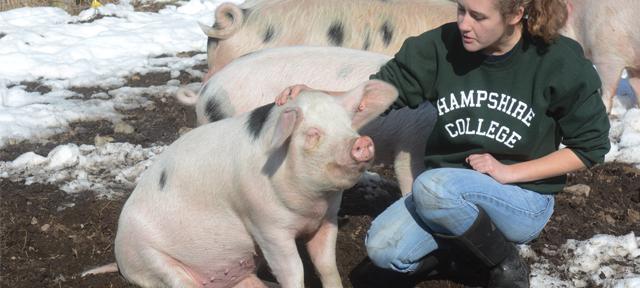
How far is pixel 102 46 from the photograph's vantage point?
21.5 feet

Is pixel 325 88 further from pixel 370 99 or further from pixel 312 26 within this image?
pixel 312 26

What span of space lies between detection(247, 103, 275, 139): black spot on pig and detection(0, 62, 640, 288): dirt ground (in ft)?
2.45

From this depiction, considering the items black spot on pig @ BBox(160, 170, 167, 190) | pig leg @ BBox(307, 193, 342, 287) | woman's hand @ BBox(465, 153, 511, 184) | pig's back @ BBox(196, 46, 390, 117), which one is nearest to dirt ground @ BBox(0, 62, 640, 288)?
pig leg @ BBox(307, 193, 342, 287)

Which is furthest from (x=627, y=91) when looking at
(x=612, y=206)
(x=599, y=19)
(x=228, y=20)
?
(x=228, y=20)

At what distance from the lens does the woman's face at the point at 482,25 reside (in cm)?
264

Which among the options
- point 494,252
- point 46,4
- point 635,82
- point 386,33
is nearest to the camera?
point 494,252

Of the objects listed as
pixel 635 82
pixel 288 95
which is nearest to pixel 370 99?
pixel 288 95

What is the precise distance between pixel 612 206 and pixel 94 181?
2358 millimetres

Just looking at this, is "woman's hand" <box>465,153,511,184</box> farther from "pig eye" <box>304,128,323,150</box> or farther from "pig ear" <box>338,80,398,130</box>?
"pig eye" <box>304,128,323,150</box>

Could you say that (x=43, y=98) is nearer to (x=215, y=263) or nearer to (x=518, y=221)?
(x=215, y=263)

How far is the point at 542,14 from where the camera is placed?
2693 mm

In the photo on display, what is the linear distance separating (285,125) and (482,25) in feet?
2.31

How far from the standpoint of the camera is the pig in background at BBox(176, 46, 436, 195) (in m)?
3.33

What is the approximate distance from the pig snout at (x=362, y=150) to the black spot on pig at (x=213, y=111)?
1.14 meters
